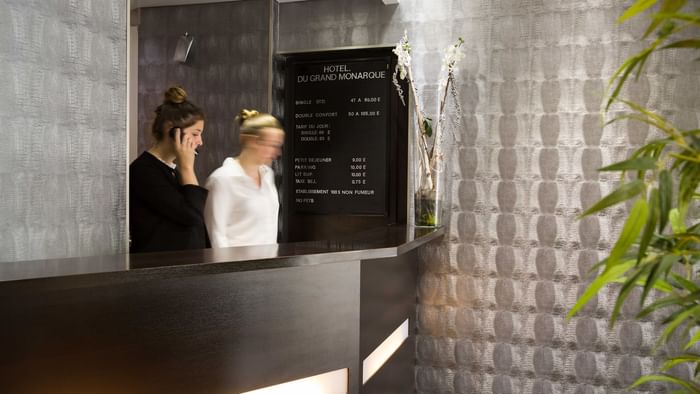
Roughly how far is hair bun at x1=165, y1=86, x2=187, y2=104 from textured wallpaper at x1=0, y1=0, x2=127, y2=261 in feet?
1.94

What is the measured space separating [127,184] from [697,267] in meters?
2.91

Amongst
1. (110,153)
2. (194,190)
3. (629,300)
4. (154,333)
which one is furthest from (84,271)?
(629,300)

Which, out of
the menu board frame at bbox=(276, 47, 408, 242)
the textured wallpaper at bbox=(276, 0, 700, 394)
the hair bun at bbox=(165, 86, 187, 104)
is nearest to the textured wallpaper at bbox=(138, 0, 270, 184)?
the hair bun at bbox=(165, 86, 187, 104)

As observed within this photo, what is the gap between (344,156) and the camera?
3.76 m

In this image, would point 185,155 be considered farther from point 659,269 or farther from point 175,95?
point 659,269

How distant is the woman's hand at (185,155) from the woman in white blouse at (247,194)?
0.16 meters

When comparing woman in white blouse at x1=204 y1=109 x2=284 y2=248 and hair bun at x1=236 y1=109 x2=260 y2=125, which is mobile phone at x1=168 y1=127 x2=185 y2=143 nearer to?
woman in white blouse at x1=204 y1=109 x2=284 y2=248

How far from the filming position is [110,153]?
6.92 feet

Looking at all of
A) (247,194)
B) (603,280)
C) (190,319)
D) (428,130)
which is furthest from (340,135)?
(603,280)

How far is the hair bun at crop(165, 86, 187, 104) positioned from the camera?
274 centimetres

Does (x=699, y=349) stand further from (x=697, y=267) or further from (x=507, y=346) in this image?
(x=507, y=346)

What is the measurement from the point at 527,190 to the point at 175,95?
207 cm

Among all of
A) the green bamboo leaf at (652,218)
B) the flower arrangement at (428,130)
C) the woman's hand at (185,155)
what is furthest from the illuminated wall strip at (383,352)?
the green bamboo leaf at (652,218)

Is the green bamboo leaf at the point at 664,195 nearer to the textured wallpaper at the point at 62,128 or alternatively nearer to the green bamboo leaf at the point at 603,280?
the green bamboo leaf at the point at 603,280
